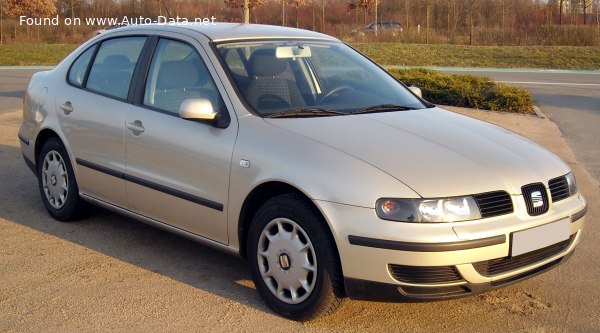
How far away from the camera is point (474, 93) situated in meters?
14.1

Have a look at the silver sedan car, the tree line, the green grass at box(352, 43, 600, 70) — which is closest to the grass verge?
the silver sedan car

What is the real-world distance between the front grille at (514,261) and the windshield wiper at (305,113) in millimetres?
1400

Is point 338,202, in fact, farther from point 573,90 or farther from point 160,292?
point 573,90

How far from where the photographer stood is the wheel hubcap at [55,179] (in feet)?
19.4

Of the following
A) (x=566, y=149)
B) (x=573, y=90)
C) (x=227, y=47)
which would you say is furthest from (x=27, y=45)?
A: (x=227, y=47)

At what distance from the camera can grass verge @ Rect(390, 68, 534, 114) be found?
45.3ft

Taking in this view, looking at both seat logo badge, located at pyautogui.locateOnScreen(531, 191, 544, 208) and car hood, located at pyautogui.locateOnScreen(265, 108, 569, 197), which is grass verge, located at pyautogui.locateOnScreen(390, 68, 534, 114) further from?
seat logo badge, located at pyautogui.locateOnScreen(531, 191, 544, 208)

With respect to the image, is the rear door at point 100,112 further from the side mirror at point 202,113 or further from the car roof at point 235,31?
the side mirror at point 202,113

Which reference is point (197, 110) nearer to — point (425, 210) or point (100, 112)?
point (100, 112)

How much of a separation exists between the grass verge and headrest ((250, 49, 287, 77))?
9573mm

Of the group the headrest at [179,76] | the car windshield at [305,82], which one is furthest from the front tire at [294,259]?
the headrest at [179,76]

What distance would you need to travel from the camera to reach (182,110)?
4469 mm

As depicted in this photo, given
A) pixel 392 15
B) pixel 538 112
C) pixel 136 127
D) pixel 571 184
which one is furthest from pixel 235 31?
pixel 392 15

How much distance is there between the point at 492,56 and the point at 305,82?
2570cm
